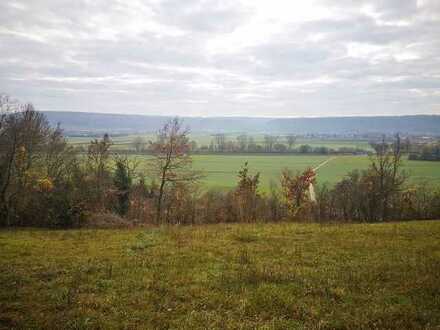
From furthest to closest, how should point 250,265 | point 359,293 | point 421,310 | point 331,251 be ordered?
1. point 331,251
2. point 250,265
3. point 359,293
4. point 421,310

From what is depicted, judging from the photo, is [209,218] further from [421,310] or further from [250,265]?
[421,310]

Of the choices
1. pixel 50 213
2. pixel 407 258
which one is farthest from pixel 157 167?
pixel 407 258

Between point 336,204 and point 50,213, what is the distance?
29.7 metres

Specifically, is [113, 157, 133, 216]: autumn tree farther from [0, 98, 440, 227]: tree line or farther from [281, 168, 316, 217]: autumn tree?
[281, 168, 316, 217]: autumn tree

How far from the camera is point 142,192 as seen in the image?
45.0 metres

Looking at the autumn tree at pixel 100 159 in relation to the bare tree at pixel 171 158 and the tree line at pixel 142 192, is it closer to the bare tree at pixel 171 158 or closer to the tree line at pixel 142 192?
the tree line at pixel 142 192

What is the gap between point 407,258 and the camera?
12.9 m

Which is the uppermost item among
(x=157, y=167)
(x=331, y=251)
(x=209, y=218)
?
(x=157, y=167)

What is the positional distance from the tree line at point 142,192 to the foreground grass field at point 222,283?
998cm

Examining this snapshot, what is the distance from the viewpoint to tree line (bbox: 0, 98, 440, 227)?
84.2ft

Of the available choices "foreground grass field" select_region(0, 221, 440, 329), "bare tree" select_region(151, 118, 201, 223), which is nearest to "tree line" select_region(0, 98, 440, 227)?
"bare tree" select_region(151, 118, 201, 223)

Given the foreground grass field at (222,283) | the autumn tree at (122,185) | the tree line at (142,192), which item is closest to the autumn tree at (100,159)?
the tree line at (142,192)

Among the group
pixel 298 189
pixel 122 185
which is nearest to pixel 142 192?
pixel 122 185

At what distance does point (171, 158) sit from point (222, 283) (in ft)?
84.4
